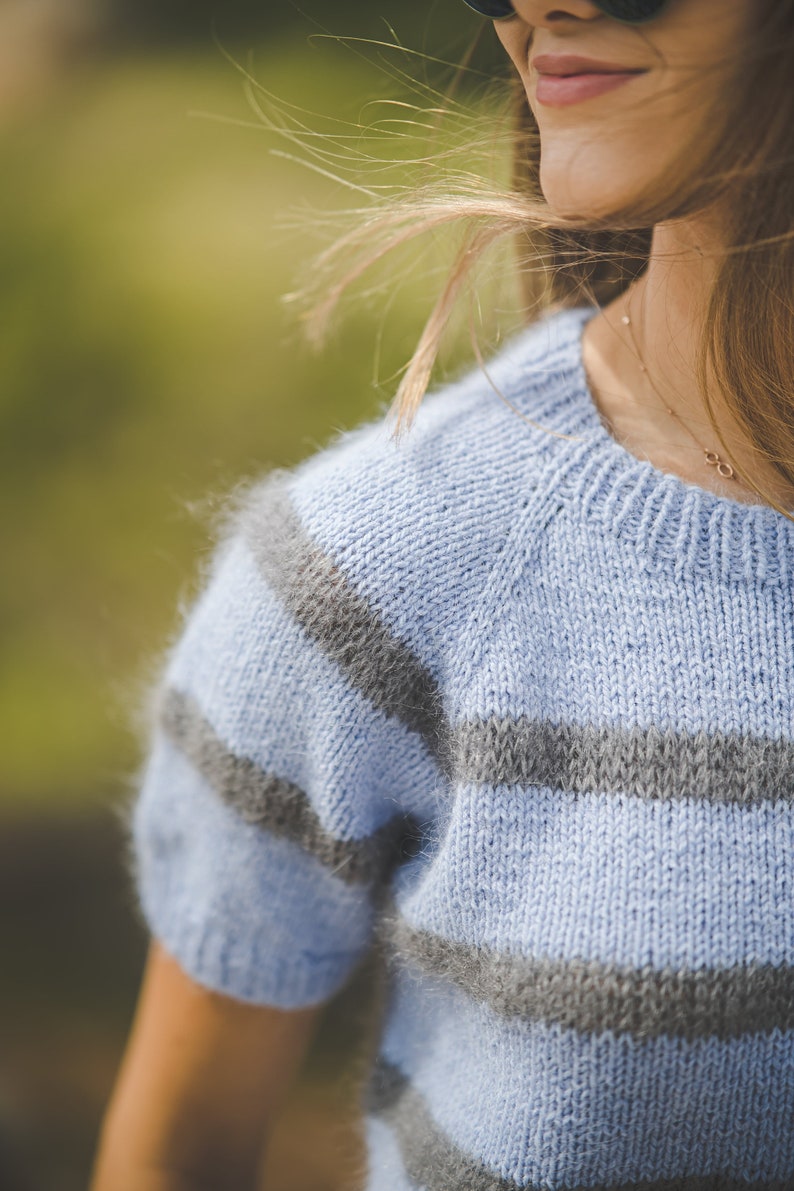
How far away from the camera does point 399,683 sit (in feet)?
2.01

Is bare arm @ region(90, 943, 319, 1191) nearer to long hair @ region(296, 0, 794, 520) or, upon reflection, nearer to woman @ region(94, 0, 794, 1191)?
woman @ region(94, 0, 794, 1191)

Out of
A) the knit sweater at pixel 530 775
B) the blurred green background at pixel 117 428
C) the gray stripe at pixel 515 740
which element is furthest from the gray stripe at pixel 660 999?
the blurred green background at pixel 117 428

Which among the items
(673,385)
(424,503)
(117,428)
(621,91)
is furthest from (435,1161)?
(117,428)

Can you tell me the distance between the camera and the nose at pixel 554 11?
0.54m

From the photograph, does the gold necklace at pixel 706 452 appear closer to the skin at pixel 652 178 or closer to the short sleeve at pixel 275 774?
the skin at pixel 652 178

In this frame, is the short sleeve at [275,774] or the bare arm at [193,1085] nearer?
the short sleeve at [275,774]

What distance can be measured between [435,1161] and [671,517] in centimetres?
48

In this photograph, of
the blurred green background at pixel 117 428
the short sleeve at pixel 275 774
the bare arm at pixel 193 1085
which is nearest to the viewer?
the short sleeve at pixel 275 774

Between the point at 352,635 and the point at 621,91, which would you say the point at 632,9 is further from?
the point at 352,635

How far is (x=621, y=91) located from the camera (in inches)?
22.0

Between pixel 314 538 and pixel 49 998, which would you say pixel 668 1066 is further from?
pixel 49 998

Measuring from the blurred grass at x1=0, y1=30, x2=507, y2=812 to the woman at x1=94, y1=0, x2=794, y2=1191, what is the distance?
1019mm

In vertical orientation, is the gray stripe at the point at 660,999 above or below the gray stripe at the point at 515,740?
below

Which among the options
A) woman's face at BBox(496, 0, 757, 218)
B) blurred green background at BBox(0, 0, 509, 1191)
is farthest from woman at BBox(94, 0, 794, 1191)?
blurred green background at BBox(0, 0, 509, 1191)
